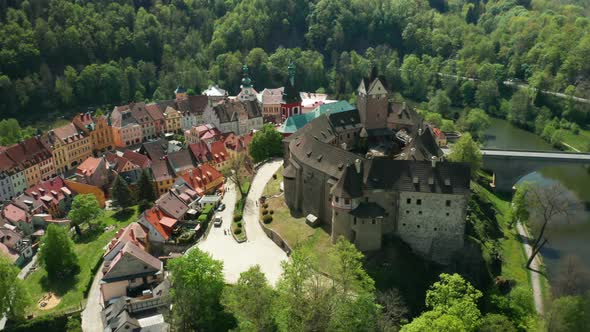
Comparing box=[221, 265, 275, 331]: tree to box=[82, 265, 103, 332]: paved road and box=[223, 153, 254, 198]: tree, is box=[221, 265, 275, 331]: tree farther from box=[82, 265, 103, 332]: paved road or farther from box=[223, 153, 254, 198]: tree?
box=[223, 153, 254, 198]: tree

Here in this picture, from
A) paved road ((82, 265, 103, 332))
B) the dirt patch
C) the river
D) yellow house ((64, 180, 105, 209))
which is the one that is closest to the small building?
paved road ((82, 265, 103, 332))

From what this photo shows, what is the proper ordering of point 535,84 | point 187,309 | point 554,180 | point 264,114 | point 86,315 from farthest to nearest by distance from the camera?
1. point 535,84
2. point 264,114
3. point 554,180
4. point 86,315
5. point 187,309

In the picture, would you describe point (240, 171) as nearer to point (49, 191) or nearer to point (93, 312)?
point (49, 191)

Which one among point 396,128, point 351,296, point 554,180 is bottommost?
point 554,180

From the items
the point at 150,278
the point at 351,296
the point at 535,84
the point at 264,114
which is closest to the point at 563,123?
the point at 535,84

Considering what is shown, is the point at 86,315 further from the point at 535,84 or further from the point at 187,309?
the point at 535,84

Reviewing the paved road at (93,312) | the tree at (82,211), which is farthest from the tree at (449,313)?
the tree at (82,211)
